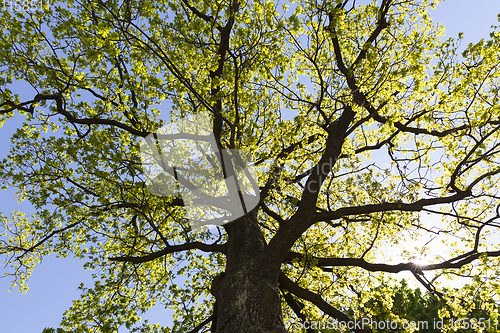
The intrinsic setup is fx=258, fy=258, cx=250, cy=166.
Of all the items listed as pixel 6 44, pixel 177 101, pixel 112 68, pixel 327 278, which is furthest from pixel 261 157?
pixel 6 44

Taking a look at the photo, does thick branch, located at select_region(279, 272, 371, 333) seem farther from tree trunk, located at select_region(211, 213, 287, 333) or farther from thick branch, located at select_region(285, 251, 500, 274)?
tree trunk, located at select_region(211, 213, 287, 333)

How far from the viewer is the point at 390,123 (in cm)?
676

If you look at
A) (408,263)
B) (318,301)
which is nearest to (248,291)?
(318,301)

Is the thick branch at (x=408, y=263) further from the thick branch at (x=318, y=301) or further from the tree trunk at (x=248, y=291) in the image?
the tree trunk at (x=248, y=291)

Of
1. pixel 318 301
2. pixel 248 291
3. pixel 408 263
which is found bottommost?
pixel 248 291

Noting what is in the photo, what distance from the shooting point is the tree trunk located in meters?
4.67

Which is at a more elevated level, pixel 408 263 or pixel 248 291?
pixel 408 263

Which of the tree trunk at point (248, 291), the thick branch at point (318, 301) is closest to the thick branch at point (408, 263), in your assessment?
the thick branch at point (318, 301)

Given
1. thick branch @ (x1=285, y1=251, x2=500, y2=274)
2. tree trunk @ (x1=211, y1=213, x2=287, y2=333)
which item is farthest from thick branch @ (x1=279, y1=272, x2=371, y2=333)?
tree trunk @ (x1=211, y1=213, x2=287, y2=333)

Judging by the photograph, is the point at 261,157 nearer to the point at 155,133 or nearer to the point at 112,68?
the point at 155,133

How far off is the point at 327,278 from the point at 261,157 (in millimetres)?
4524

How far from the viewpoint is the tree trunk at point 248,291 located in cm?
467

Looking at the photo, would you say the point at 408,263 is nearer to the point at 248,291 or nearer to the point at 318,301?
the point at 318,301

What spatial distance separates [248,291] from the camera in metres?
5.20
